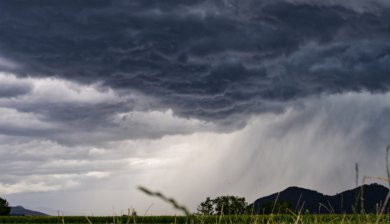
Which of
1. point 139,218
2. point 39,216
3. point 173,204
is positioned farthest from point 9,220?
point 173,204

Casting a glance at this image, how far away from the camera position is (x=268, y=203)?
8669cm

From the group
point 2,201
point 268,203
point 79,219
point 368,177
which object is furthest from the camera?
point 2,201

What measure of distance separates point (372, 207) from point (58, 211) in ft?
9.63

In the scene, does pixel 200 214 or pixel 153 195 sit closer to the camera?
pixel 153 195

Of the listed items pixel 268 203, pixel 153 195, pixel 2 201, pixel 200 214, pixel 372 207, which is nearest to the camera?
pixel 153 195

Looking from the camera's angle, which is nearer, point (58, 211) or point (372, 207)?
point (58, 211)

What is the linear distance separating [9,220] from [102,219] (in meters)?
8.49

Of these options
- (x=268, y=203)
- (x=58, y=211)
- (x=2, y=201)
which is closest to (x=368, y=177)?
(x=58, y=211)

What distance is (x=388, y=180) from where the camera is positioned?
3871mm

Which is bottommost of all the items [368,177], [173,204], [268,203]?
[173,204]

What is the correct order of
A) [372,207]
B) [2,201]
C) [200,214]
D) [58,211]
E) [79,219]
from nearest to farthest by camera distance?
[58,211] → [372,207] → [200,214] → [79,219] → [2,201]

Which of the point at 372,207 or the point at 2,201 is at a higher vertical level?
the point at 2,201

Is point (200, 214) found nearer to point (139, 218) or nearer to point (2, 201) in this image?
point (139, 218)

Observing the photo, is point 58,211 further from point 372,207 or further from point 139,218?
point 139,218
